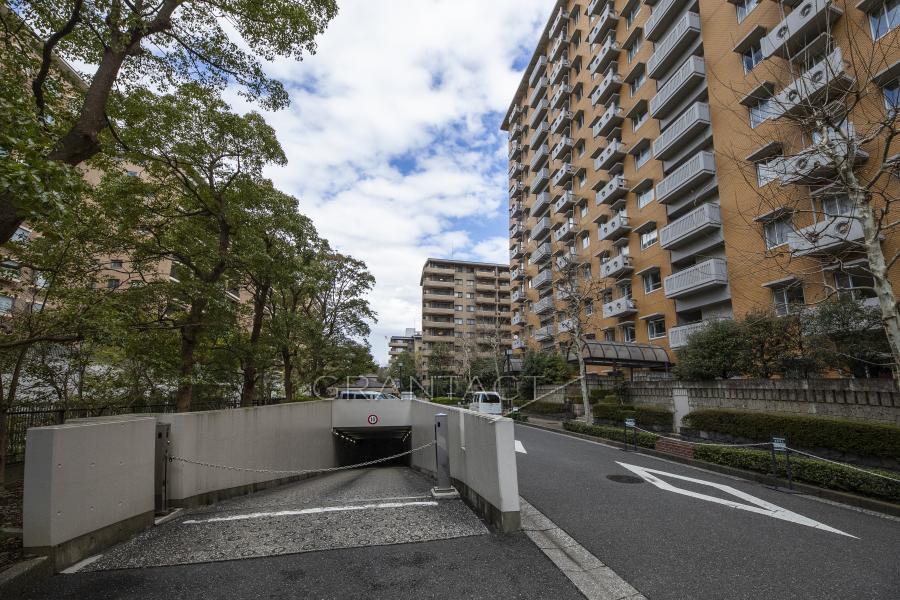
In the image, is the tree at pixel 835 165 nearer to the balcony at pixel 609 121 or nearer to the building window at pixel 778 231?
the building window at pixel 778 231

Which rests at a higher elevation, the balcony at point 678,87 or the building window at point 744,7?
the building window at point 744,7

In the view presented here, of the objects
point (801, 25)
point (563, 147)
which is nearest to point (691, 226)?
point (801, 25)

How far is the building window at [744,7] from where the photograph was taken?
20.8 meters

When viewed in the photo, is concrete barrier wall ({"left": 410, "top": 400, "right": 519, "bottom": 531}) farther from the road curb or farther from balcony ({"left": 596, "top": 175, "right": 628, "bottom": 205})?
balcony ({"left": 596, "top": 175, "right": 628, "bottom": 205})

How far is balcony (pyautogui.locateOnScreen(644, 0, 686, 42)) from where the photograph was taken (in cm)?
2572

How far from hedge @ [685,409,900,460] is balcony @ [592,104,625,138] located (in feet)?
80.1

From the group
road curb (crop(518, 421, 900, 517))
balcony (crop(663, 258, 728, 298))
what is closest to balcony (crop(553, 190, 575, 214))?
balcony (crop(663, 258, 728, 298))

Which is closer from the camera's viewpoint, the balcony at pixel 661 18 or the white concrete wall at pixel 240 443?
the white concrete wall at pixel 240 443

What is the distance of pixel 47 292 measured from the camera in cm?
766

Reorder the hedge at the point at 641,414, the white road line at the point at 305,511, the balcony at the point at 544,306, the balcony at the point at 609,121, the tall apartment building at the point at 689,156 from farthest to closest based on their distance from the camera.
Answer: the balcony at the point at 544,306 → the balcony at the point at 609,121 → the hedge at the point at 641,414 → the tall apartment building at the point at 689,156 → the white road line at the point at 305,511

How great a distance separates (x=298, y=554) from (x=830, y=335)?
15.5 m

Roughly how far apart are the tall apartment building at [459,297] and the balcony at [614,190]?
38.9 metres

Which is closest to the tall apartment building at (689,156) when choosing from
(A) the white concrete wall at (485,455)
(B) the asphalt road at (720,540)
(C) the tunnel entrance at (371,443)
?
(B) the asphalt road at (720,540)

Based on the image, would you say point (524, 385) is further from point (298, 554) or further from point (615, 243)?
point (298, 554)
